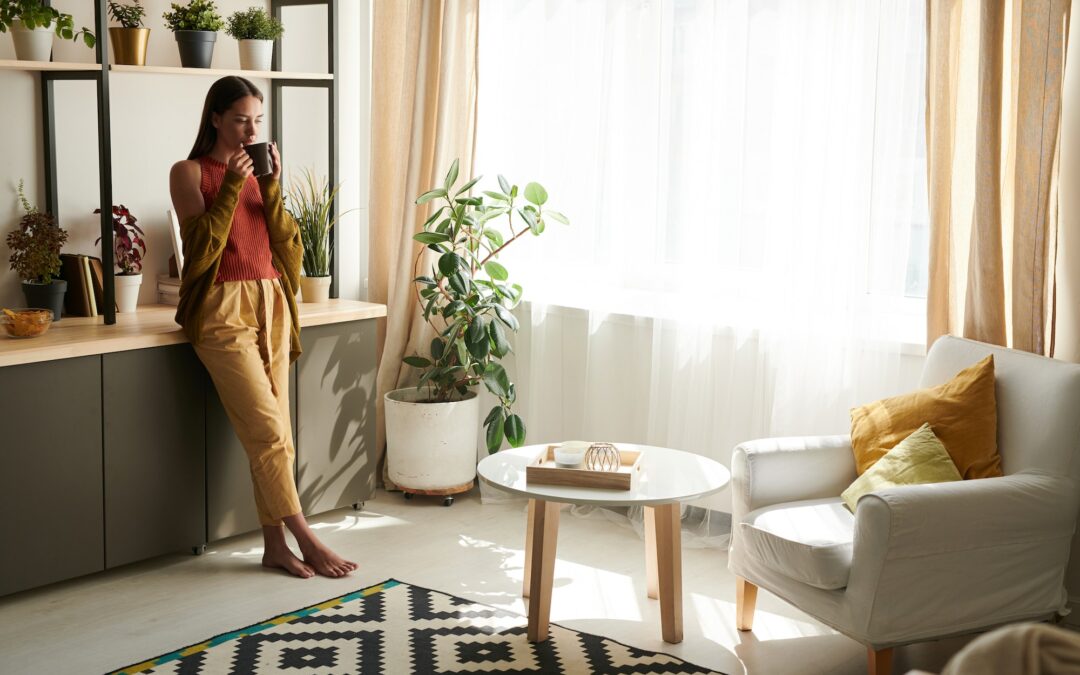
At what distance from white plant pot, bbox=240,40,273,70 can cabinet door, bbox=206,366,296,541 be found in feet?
3.61

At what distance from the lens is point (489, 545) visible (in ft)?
12.4

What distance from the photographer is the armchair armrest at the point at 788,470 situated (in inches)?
118

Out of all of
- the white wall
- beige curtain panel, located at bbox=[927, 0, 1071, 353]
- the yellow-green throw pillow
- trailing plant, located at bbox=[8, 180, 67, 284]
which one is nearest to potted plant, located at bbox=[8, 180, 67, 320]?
trailing plant, located at bbox=[8, 180, 67, 284]

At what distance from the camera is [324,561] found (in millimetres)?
3455

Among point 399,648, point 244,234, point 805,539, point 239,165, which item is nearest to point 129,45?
point 239,165

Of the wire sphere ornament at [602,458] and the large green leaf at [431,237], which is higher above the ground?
the large green leaf at [431,237]

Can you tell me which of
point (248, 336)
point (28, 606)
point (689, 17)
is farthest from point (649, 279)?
point (28, 606)

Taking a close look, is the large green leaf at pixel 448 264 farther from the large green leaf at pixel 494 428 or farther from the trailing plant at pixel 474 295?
the large green leaf at pixel 494 428

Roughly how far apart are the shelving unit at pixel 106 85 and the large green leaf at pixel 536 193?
70 centimetres

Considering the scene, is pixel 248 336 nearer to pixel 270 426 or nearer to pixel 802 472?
pixel 270 426

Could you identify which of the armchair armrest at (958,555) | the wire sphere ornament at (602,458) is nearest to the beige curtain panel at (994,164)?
the armchair armrest at (958,555)

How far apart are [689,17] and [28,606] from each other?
2.73 meters

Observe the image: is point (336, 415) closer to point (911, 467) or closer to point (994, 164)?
point (911, 467)

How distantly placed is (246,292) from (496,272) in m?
0.98
